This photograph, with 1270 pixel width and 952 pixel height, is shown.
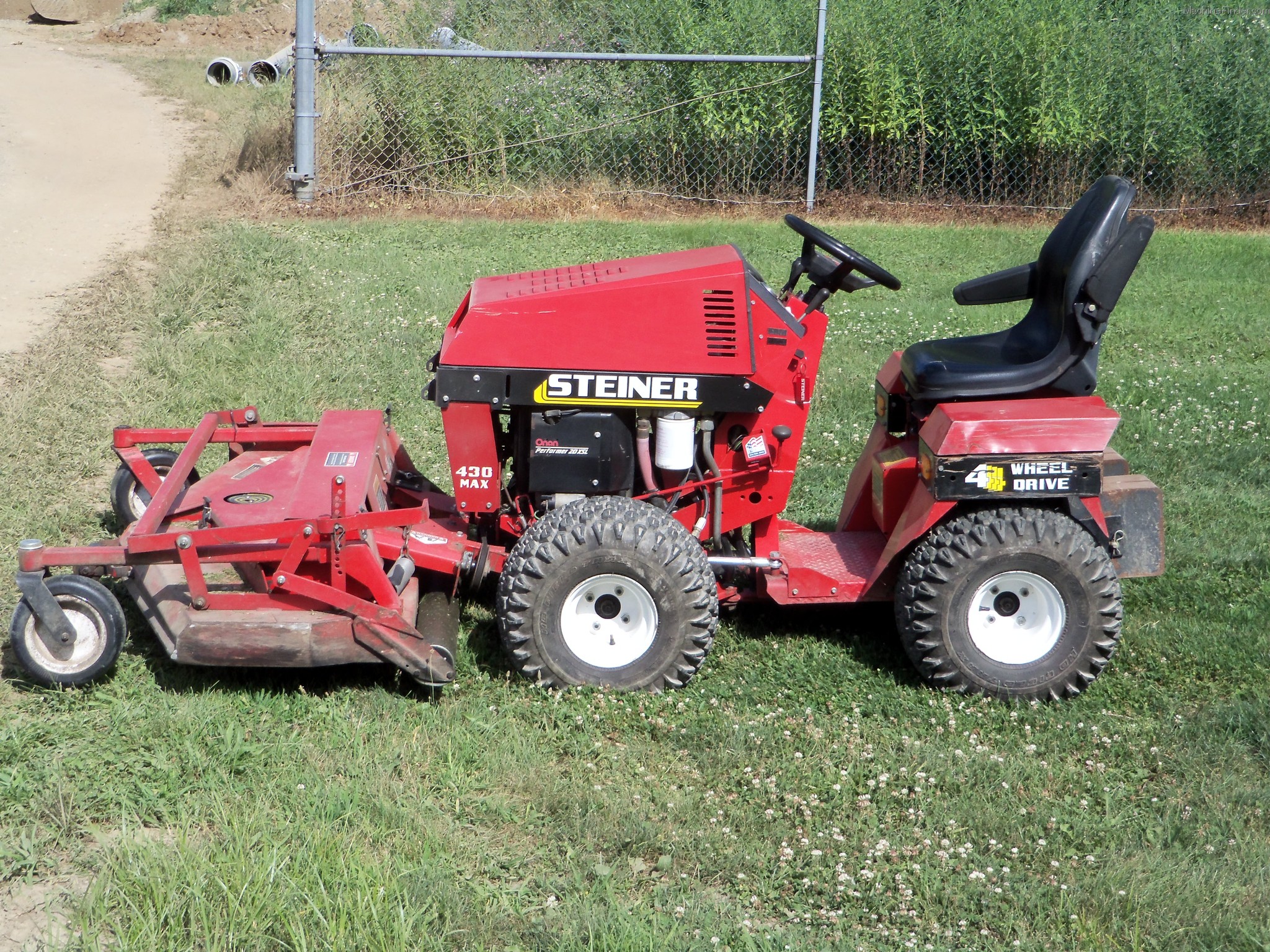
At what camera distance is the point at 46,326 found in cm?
791

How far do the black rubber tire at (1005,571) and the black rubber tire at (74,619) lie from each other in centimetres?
264

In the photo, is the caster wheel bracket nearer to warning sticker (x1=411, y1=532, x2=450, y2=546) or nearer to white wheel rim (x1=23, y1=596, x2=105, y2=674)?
white wheel rim (x1=23, y1=596, x2=105, y2=674)

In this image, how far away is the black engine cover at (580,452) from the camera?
4.32m

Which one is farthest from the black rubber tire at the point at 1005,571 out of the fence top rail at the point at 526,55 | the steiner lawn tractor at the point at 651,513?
the fence top rail at the point at 526,55

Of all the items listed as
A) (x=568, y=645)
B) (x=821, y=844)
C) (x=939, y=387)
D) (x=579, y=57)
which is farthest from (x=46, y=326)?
(x=821, y=844)

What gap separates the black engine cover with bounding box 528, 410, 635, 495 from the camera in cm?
432

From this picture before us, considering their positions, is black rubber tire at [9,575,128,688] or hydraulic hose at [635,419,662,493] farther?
hydraulic hose at [635,419,662,493]

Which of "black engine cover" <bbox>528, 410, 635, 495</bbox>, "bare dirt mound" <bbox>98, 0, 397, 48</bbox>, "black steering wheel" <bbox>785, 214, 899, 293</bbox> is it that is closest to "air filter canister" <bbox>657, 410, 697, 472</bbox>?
"black engine cover" <bbox>528, 410, 635, 495</bbox>

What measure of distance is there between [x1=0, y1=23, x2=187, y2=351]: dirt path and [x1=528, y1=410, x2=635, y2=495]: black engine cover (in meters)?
Result: 4.71

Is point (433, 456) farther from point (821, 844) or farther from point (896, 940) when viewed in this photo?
point (896, 940)

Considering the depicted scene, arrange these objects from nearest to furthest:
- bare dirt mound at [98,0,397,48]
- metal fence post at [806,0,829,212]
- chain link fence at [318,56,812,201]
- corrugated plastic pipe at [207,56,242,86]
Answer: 1. metal fence post at [806,0,829,212]
2. chain link fence at [318,56,812,201]
3. corrugated plastic pipe at [207,56,242,86]
4. bare dirt mound at [98,0,397,48]

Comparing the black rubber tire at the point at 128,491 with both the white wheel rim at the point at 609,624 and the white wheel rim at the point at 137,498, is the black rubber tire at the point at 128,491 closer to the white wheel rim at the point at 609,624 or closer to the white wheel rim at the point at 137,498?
the white wheel rim at the point at 137,498

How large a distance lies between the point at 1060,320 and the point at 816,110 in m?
6.54

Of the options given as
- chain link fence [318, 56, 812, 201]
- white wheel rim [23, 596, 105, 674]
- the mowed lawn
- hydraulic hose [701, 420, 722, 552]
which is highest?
chain link fence [318, 56, 812, 201]
